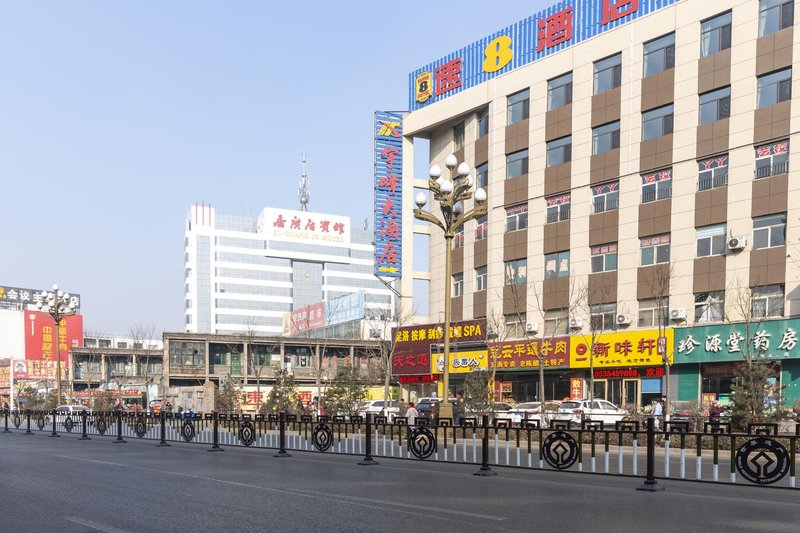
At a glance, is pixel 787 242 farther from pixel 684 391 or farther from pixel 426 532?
pixel 426 532

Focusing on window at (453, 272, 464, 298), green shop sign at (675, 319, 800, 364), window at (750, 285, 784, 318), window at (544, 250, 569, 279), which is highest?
window at (544, 250, 569, 279)

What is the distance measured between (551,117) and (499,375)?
51.8 ft

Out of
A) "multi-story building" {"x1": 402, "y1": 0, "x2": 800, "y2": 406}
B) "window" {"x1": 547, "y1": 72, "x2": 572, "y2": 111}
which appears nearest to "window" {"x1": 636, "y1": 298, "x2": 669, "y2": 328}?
"multi-story building" {"x1": 402, "y1": 0, "x2": 800, "y2": 406}

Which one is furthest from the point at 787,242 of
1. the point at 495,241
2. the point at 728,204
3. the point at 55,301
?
the point at 55,301

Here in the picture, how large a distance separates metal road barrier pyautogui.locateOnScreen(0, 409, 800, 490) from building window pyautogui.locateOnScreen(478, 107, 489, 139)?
26.7 metres

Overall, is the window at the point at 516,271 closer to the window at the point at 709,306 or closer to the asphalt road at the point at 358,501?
the window at the point at 709,306

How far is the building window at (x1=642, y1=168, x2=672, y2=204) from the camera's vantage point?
3841 centimetres

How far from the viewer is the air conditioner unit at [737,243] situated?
3451 centimetres

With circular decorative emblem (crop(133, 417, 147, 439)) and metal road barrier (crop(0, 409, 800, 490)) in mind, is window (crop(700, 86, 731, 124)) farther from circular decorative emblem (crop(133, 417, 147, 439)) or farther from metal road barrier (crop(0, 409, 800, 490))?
circular decorative emblem (crop(133, 417, 147, 439))

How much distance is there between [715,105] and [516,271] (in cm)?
1474

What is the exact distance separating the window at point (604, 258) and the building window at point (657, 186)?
313cm

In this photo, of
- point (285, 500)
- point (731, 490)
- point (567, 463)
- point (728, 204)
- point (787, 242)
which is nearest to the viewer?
point (285, 500)

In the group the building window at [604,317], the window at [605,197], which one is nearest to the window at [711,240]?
the window at [605,197]

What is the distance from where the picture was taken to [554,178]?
1727 inches
